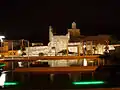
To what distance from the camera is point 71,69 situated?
35.8 ft

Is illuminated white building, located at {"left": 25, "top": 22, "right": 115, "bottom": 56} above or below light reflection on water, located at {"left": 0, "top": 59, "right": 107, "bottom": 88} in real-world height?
above

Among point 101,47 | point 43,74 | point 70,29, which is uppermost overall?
point 70,29

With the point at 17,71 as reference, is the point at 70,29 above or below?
above

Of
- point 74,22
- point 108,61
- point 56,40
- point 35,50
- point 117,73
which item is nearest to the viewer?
point 117,73

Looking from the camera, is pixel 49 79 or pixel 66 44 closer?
pixel 49 79

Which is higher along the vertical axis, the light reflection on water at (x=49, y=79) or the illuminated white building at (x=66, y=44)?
the illuminated white building at (x=66, y=44)

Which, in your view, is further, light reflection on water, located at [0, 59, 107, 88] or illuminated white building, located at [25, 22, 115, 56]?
illuminated white building, located at [25, 22, 115, 56]

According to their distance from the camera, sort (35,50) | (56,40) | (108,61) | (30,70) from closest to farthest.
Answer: (108,61) → (30,70) → (35,50) → (56,40)

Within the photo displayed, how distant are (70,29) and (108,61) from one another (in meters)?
39.0

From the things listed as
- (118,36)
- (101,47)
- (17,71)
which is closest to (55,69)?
(17,71)

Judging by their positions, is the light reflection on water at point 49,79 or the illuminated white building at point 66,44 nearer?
the light reflection on water at point 49,79

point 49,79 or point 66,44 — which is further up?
point 66,44

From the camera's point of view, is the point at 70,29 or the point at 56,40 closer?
the point at 56,40

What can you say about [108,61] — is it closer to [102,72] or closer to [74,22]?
[102,72]
